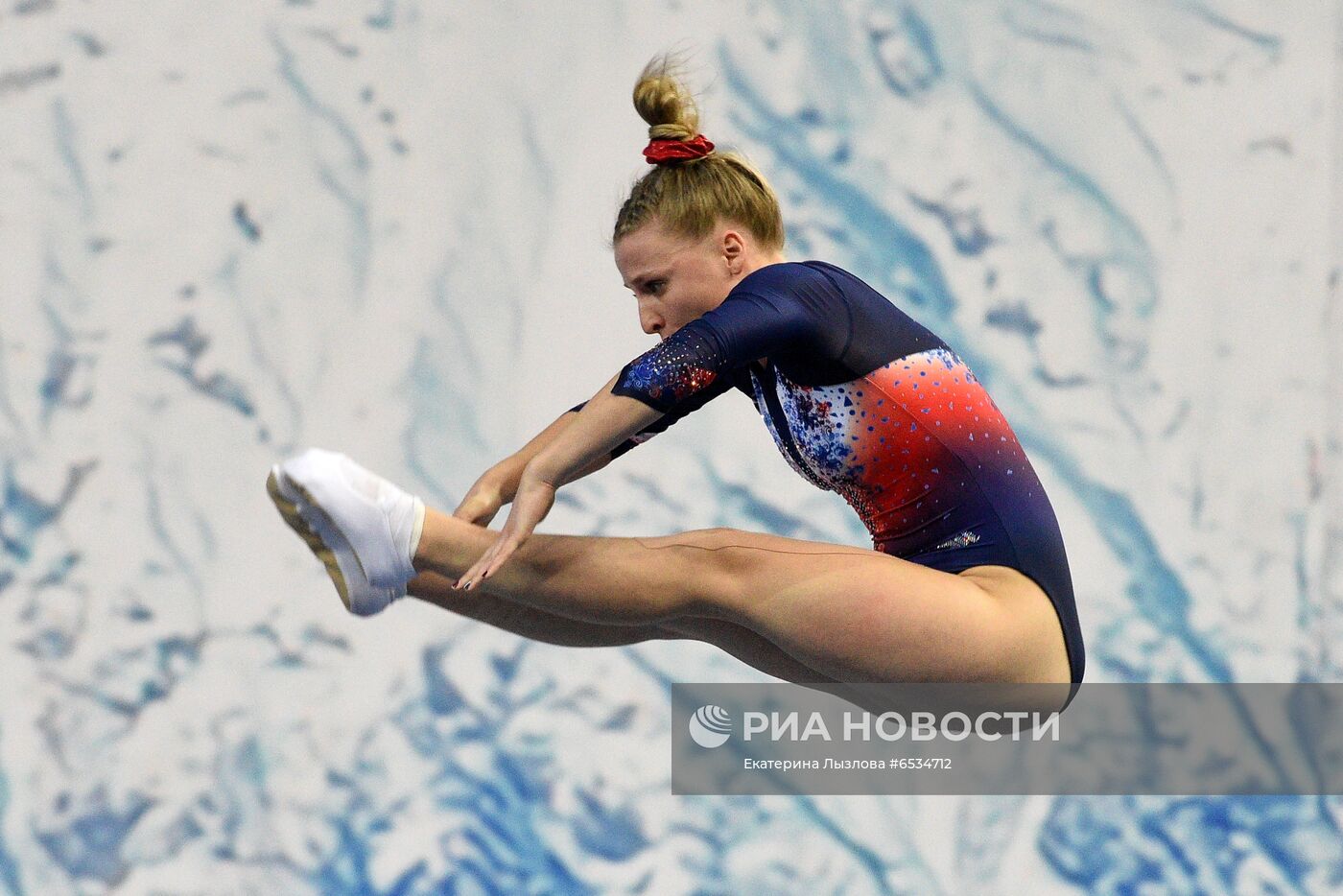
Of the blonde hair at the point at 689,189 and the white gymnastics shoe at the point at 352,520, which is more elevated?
the blonde hair at the point at 689,189

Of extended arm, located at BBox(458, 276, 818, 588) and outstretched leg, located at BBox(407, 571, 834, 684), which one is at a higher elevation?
extended arm, located at BBox(458, 276, 818, 588)

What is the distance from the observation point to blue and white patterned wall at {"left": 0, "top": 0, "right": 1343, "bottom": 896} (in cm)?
323

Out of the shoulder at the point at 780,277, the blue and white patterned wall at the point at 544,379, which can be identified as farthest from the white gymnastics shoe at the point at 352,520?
the blue and white patterned wall at the point at 544,379

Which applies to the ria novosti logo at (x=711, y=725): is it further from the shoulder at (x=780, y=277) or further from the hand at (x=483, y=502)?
the shoulder at (x=780, y=277)

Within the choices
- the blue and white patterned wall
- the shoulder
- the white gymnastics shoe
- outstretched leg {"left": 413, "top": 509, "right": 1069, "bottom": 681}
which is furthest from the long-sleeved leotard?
the blue and white patterned wall

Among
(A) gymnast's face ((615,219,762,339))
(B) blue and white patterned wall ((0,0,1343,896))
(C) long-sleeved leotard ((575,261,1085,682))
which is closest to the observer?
(C) long-sleeved leotard ((575,261,1085,682))

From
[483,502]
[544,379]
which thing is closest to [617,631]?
[483,502]

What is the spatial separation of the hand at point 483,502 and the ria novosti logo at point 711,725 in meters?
1.51

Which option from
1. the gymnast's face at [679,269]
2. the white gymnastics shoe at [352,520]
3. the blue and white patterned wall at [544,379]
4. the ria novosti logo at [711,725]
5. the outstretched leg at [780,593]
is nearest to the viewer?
the white gymnastics shoe at [352,520]

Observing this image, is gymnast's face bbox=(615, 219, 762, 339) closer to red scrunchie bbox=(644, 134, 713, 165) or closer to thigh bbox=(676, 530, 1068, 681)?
red scrunchie bbox=(644, 134, 713, 165)

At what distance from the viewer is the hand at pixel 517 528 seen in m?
1.63

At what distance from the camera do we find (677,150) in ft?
6.58

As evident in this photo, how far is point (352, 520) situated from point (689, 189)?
2.14 feet

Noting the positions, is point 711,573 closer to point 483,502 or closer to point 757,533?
point 757,533
